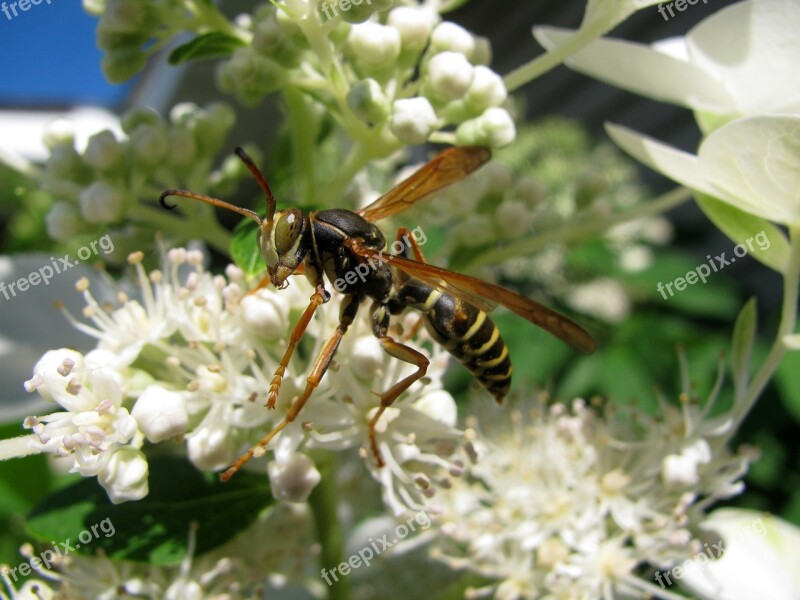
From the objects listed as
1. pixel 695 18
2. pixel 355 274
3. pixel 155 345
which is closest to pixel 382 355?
pixel 355 274

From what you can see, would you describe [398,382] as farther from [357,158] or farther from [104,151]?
[104,151]

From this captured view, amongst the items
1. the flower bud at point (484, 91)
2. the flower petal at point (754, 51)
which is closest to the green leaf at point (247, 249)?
the flower bud at point (484, 91)

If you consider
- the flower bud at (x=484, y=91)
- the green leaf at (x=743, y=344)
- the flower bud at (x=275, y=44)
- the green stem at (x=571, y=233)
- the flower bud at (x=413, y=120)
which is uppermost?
the flower bud at (x=275, y=44)

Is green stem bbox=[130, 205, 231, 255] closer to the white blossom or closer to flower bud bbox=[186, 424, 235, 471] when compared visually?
flower bud bbox=[186, 424, 235, 471]

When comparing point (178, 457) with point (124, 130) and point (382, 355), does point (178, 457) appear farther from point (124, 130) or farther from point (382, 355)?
point (124, 130)

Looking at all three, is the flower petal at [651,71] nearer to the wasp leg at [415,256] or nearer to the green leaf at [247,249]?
the wasp leg at [415,256]

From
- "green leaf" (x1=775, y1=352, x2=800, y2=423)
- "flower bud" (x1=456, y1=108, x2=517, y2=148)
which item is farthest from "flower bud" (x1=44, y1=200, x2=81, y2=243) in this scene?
"green leaf" (x1=775, y1=352, x2=800, y2=423)

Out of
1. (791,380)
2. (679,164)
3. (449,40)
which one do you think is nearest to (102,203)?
(449,40)
